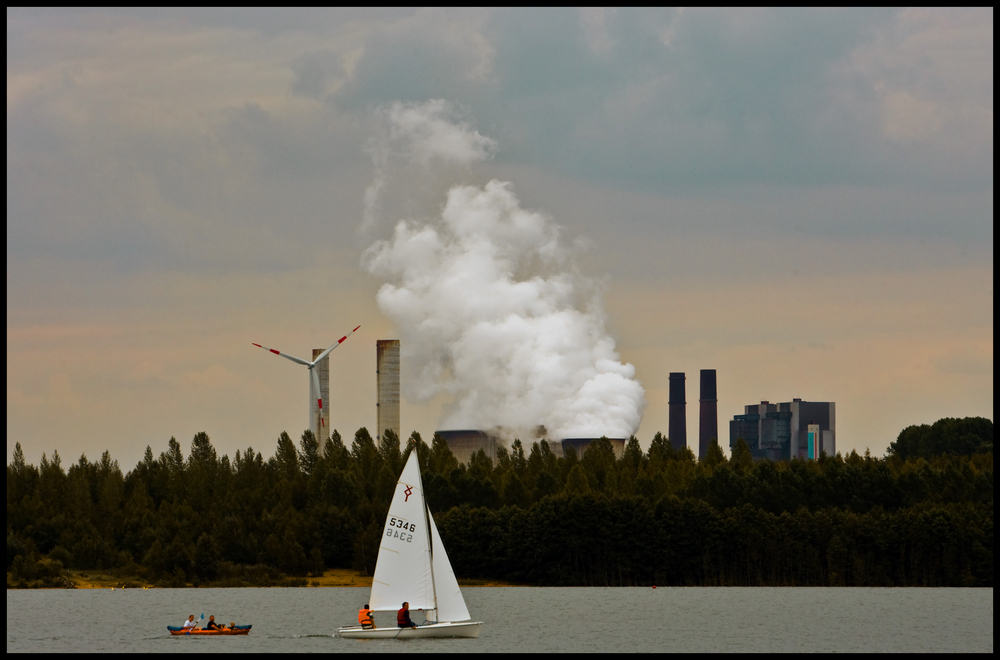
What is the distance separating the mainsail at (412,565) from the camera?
93.7 m

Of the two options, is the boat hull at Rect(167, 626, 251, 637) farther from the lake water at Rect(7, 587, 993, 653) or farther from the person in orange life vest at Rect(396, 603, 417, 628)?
the person in orange life vest at Rect(396, 603, 417, 628)

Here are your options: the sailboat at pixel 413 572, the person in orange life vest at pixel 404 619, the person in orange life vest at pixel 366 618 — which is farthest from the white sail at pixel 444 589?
the person in orange life vest at pixel 366 618

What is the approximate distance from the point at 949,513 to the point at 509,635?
258 feet

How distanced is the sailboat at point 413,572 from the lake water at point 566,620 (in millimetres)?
2425

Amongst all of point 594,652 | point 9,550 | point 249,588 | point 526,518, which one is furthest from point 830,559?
point 9,550

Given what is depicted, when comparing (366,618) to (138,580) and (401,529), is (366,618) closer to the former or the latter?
(401,529)

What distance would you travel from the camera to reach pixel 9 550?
186000 millimetres

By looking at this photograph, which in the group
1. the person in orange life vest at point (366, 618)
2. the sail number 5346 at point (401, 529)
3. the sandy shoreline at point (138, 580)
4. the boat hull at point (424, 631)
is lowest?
the sandy shoreline at point (138, 580)

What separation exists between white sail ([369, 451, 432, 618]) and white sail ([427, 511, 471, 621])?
1.47 ft

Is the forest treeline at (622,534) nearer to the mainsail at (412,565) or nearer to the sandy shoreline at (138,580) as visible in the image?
the sandy shoreline at (138,580)

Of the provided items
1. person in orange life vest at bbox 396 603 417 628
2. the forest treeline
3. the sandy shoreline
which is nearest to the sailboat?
person in orange life vest at bbox 396 603 417 628

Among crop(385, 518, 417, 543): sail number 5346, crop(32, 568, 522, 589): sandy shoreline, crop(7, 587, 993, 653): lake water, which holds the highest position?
crop(385, 518, 417, 543): sail number 5346

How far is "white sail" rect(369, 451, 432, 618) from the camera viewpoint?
3688 inches

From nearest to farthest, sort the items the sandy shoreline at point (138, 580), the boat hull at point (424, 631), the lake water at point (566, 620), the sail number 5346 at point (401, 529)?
the boat hull at point (424, 631)
the sail number 5346 at point (401, 529)
the lake water at point (566, 620)
the sandy shoreline at point (138, 580)
